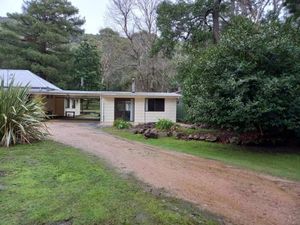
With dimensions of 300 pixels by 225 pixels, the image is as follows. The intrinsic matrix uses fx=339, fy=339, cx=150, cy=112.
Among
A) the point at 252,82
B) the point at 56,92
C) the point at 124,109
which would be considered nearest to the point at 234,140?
the point at 252,82

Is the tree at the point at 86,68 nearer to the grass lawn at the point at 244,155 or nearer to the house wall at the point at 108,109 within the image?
the house wall at the point at 108,109

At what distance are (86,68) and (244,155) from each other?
28.1 metres

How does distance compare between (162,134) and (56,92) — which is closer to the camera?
(162,134)

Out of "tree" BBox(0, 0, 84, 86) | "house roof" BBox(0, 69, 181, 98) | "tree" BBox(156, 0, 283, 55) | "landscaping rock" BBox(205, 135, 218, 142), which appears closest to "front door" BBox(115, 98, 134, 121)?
"house roof" BBox(0, 69, 181, 98)

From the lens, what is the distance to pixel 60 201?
17.3 feet

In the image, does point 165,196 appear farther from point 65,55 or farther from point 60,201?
point 65,55

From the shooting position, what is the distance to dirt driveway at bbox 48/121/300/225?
17.7ft

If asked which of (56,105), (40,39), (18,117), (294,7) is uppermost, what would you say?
(40,39)

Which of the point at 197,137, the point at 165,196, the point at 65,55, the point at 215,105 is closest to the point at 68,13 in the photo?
the point at 65,55

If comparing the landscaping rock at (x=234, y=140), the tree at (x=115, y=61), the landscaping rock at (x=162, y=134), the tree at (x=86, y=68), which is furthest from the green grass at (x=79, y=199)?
the tree at (x=115, y=61)

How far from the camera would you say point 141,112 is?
23141mm

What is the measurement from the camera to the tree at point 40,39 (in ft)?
114

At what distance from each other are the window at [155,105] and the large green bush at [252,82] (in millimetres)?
10040

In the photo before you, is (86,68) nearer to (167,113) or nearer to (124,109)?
(124,109)
